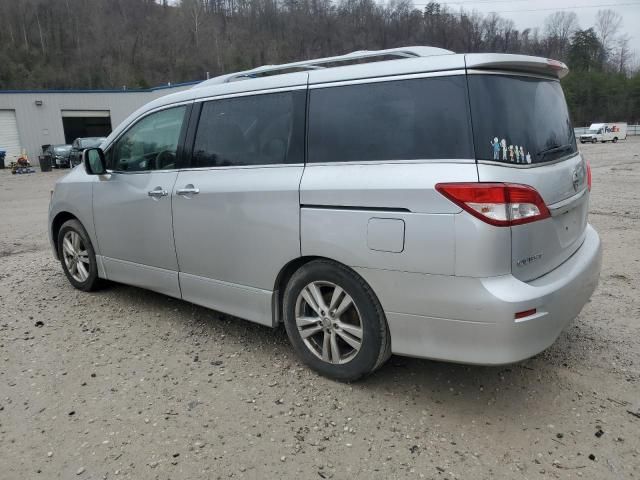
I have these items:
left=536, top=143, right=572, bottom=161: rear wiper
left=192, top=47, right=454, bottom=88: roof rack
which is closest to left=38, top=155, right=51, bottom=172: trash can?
left=192, top=47, right=454, bottom=88: roof rack

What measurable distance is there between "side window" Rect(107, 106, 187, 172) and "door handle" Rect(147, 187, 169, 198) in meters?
0.19

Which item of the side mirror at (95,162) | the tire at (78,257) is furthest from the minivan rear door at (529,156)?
the tire at (78,257)

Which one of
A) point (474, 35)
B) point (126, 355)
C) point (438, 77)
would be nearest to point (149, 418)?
point (126, 355)

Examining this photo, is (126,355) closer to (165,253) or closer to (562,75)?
(165,253)

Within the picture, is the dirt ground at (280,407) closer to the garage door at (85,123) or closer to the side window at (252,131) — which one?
the side window at (252,131)

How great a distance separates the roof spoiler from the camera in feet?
8.77

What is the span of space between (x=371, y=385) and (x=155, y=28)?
102 m

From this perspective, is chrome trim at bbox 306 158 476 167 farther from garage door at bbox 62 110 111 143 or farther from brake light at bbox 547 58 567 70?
garage door at bbox 62 110 111 143

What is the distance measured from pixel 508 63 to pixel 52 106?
132 ft

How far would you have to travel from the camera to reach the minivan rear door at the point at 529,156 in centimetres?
261

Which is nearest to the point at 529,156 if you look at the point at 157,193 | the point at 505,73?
the point at 505,73

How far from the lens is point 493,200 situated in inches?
100.0

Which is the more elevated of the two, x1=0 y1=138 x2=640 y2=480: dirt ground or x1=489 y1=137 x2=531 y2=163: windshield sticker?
x1=489 y1=137 x2=531 y2=163: windshield sticker

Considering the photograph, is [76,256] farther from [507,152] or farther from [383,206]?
[507,152]
